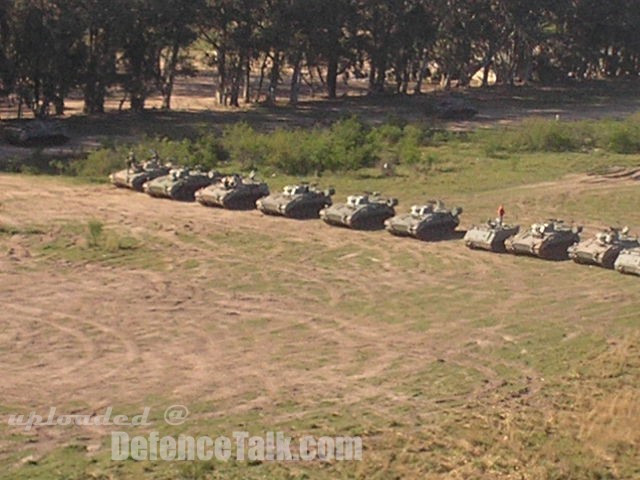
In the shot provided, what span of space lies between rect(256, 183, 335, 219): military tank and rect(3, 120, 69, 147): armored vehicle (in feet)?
48.0

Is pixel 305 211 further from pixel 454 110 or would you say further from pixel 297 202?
pixel 454 110

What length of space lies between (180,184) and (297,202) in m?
3.88

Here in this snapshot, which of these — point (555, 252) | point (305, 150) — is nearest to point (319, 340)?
point (555, 252)

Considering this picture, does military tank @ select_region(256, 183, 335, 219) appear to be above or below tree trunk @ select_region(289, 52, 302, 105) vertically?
below

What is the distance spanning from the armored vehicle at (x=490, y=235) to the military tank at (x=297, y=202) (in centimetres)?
474

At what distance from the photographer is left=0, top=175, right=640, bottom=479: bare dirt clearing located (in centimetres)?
1378

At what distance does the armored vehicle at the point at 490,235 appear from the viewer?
79.7 ft

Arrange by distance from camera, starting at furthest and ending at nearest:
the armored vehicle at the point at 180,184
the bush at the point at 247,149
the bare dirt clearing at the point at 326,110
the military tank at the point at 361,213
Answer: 1. the bare dirt clearing at the point at 326,110
2. the bush at the point at 247,149
3. the armored vehicle at the point at 180,184
4. the military tank at the point at 361,213

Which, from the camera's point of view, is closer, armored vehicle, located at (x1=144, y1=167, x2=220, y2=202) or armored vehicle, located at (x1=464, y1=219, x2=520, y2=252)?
armored vehicle, located at (x1=464, y1=219, x2=520, y2=252)

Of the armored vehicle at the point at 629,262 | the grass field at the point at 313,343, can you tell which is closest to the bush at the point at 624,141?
the grass field at the point at 313,343

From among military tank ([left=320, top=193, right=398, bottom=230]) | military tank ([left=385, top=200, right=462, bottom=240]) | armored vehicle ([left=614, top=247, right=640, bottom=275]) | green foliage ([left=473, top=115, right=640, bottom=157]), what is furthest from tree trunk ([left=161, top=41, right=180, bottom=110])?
armored vehicle ([left=614, top=247, right=640, bottom=275])

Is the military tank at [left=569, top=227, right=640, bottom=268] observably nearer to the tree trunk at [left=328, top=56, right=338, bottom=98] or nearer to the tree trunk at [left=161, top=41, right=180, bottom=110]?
the tree trunk at [left=161, top=41, right=180, bottom=110]

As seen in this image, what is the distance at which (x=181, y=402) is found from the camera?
14938 millimetres

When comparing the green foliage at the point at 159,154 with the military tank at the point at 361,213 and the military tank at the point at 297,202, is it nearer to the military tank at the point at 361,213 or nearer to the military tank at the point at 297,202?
the military tank at the point at 297,202
